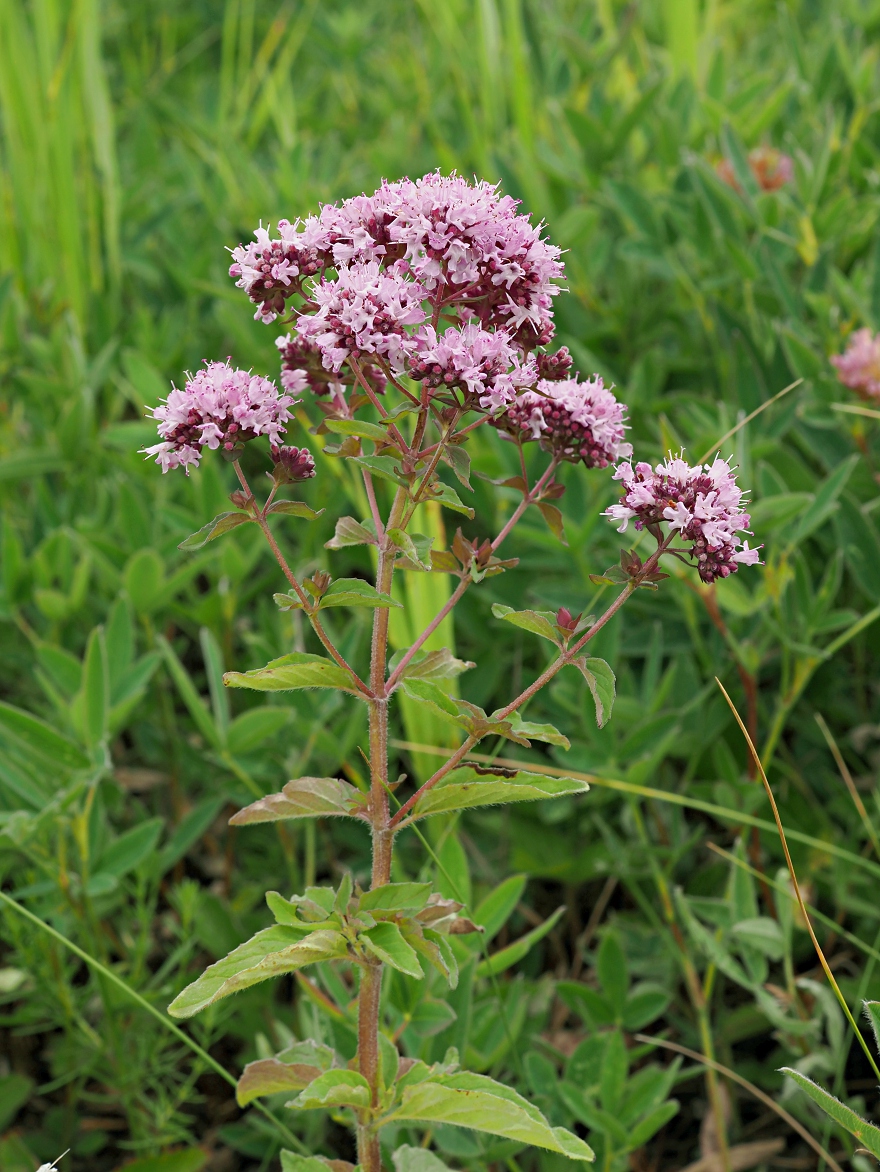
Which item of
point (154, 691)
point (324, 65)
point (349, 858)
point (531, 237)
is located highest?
point (324, 65)

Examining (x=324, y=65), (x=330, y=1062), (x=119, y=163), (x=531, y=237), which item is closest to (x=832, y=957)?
(x=330, y=1062)

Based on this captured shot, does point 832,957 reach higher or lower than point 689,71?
lower

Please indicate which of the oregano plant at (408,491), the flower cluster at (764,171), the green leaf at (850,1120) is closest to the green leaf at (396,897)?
the oregano plant at (408,491)

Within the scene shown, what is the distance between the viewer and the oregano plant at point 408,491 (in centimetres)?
119

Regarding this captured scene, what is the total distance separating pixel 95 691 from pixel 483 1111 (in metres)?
1.03

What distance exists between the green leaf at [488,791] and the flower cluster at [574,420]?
37cm

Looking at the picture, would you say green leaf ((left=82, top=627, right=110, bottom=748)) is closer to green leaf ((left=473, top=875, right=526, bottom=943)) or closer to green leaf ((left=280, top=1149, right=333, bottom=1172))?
green leaf ((left=473, top=875, right=526, bottom=943))

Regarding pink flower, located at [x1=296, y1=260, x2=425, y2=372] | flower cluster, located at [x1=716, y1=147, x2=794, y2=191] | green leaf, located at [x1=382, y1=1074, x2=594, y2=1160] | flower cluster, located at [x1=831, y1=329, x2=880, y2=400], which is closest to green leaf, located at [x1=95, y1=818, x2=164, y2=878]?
green leaf, located at [x1=382, y1=1074, x2=594, y2=1160]

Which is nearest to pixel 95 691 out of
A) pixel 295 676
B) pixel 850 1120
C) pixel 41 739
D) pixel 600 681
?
pixel 41 739

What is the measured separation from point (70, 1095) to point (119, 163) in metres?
3.08

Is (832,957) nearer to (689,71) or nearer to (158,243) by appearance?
(689,71)

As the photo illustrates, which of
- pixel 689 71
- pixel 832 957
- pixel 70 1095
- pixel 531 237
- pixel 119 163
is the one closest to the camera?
pixel 531 237

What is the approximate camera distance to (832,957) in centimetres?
208

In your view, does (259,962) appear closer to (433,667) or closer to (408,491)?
(433,667)
